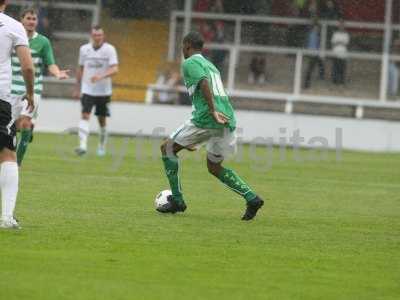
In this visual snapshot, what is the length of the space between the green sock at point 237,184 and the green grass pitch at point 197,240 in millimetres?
301

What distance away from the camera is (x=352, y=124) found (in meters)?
29.2

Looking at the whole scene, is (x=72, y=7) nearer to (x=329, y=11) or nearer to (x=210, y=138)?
(x=329, y=11)

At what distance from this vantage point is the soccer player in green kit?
1302cm

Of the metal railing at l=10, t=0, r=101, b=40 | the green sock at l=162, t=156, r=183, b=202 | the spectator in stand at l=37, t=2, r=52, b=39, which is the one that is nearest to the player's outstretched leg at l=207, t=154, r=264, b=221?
the green sock at l=162, t=156, r=183, b=202

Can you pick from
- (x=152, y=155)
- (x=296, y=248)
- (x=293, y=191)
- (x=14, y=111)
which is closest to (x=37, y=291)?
(x=296, y=248)

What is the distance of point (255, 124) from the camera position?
29406mm

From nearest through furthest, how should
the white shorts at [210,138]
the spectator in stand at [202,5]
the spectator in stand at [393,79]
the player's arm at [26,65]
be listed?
the player's arm at [26,65], the white shorts at [210,138], the spectator in stand at [393,79], the spectator in stand at [202,5]

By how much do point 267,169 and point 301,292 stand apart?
12.6m

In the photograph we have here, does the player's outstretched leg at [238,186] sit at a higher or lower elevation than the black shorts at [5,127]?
lower

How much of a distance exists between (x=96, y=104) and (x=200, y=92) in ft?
33.6

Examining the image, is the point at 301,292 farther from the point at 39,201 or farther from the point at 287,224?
the point at 39,201

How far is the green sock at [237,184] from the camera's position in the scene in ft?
43.1

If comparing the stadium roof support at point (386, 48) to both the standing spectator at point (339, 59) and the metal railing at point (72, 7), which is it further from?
the metal railing at point (72, 7)

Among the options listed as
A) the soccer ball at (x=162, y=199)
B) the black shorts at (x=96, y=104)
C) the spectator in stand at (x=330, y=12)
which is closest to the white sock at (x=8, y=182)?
the soccer ball at (x=162, y=199)
